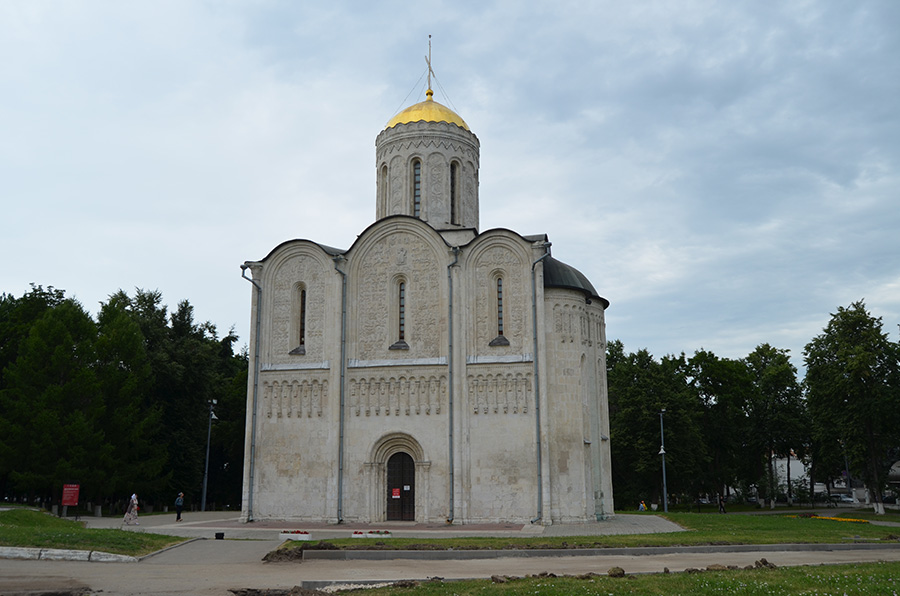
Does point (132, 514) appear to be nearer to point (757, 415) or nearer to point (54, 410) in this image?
point (54, 410)

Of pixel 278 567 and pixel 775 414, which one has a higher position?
pixel 775 414

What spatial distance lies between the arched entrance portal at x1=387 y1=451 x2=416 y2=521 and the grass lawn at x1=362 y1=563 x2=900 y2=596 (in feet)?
50.6

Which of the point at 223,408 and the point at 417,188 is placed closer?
the point at 417,188

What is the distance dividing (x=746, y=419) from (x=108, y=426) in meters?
37.0

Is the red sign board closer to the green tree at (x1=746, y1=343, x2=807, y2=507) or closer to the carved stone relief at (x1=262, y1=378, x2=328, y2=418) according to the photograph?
the carved stone relief at (x1=262, y1=378, x2=328, y2=418)

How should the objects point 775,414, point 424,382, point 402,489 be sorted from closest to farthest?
point 402,489 → point 424,382 → point 775,414

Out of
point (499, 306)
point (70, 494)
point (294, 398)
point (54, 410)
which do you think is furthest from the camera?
point (54, 410)

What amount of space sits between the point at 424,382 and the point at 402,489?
3.87 m

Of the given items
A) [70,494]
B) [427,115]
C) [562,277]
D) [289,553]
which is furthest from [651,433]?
[289,553]

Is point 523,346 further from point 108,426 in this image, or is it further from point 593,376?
point 108,426

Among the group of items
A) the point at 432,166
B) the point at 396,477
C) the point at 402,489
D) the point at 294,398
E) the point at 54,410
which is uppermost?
the point at 432,166

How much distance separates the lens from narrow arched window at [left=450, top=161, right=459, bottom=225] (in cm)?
3084

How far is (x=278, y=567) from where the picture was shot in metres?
13.7

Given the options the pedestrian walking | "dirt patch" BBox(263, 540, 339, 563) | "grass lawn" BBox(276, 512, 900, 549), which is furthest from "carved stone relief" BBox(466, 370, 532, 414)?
the pedestrian walking
